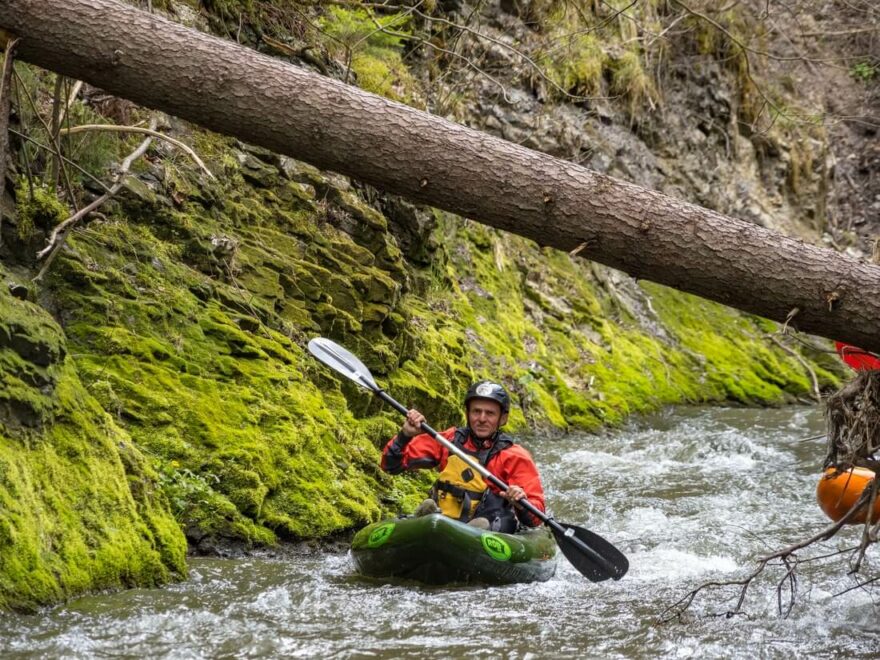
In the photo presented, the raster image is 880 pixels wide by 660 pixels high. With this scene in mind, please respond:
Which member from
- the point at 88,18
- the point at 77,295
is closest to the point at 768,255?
the point at 88,18

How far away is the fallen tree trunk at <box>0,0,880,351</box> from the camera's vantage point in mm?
3818

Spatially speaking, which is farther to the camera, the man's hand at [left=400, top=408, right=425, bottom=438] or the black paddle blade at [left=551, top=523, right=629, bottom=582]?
the man's hand at [left=400, top=408, right=425, bottom=438]

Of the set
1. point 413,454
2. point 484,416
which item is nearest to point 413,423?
point 413,454

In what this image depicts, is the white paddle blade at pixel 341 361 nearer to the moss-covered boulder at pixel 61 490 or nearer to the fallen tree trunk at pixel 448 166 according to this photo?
the moss-covered boulder at pixel 61 490

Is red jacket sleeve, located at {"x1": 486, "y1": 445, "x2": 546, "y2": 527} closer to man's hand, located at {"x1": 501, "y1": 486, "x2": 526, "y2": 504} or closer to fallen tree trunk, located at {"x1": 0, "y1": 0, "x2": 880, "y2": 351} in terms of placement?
man's hand, located at {"x1": 501, "y1": 486, "x2": 526, "y2": 504}

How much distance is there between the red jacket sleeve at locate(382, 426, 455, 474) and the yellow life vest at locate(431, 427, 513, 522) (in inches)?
4.9

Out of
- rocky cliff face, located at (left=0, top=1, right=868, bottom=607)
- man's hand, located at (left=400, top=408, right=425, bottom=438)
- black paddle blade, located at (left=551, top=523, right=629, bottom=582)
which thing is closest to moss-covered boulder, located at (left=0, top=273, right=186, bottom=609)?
rocky cliff face, located at (left=0, top=1, right=868, bottom=607)

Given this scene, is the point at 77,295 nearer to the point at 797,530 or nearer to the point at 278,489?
the point at 278,489

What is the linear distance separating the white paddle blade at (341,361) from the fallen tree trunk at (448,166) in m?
2.29

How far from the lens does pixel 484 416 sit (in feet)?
19.9

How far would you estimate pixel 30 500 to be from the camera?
395 centimetres

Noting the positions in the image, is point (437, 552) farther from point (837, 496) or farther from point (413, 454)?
point (837, 496)

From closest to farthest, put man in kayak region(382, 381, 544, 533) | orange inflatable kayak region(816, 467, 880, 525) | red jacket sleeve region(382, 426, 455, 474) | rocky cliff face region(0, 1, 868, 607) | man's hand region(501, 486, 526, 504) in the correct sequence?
1. rocky cliff face region(0, 1, 868, 607)
2. orange inflatable kayak region(816, 467, 880, 525)
3. man's hand region(501, 486, 526, 504)
4. man in kayak region(382, 381, 544, 533)
5. red jacket sleeve region(382, 426, 455, 474)

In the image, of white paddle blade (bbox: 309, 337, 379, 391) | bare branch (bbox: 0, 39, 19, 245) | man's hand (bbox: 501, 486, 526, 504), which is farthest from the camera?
white paddle blade (bbox: 309, 337, 379, 391)
